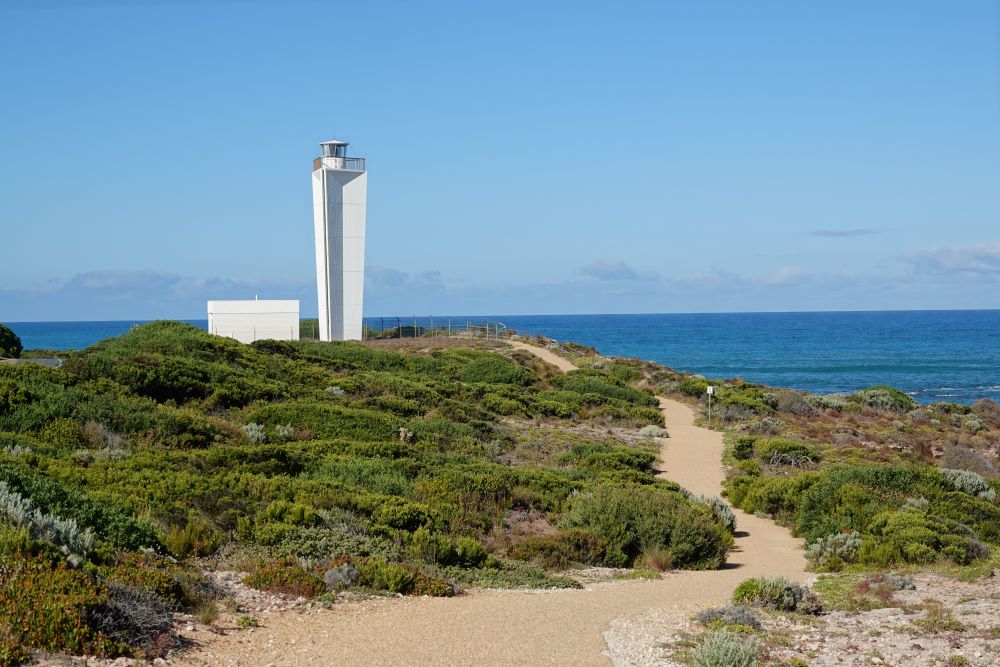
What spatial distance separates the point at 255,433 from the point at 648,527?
316 inches

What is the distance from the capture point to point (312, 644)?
7.05m

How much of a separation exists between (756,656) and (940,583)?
393 centimetres

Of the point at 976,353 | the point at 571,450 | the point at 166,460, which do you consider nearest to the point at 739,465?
the point at 571,450

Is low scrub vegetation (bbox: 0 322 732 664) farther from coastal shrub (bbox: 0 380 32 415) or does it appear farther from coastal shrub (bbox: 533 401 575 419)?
coastal shrub (bbox: 533 401 575 419)

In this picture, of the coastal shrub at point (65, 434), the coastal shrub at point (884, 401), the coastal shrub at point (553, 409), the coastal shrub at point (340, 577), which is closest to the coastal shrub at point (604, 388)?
the coastal shrub at point (553, 409)

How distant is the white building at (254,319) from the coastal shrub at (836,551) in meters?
31.9

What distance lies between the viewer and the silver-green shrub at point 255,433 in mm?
16719

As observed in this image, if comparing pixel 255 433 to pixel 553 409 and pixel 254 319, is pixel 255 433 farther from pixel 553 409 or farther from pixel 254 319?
pixel 254 319

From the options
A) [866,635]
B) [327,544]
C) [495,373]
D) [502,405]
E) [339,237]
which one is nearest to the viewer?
[866,635]

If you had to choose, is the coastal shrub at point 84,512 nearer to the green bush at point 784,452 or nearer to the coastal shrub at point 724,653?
the coastal shrub at point 724,653

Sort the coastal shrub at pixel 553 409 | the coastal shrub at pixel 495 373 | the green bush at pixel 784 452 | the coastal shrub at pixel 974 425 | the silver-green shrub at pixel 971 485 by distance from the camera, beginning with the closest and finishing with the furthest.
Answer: the silver-green shrub at pixel 971 485 → the green bush at pixel 784 452 → the coastal shrub at pixel 553 409 → the coastal shrub at pixel 974 425 → the coastal shrub at pixel 495 373

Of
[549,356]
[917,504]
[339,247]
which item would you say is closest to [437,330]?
[549,356]

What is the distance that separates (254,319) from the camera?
4159 cm

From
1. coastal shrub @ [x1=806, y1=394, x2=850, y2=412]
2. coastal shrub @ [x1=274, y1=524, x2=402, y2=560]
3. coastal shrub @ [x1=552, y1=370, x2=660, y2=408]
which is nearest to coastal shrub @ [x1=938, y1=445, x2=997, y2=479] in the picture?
coastal shrub @ [x1=806, y1=394, x2=850, y2=412]
